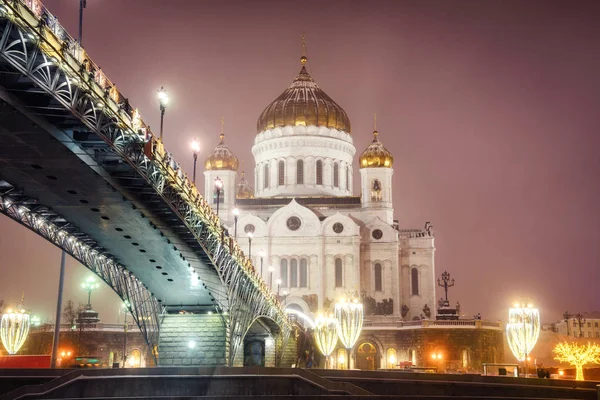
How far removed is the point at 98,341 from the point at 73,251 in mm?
34378

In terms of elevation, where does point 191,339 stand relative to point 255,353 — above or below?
above

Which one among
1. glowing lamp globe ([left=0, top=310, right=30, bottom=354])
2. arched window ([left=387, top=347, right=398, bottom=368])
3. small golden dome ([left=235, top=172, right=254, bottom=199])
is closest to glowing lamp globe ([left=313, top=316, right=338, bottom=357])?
arched window ([left=387, top=347, right=398, bottom=368])

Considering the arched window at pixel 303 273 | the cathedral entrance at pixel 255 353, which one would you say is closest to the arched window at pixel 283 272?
the arched window at pixel 303 273

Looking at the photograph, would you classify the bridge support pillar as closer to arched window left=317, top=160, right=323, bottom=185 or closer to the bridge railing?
the bridge railing

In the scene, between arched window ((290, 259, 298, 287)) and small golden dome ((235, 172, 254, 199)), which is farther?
small golden dome ((235, 172, 254, 199))

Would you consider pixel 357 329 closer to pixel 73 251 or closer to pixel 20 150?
pixel 73 251

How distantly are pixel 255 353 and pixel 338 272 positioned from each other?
16344mm

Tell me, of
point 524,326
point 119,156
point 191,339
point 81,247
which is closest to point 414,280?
point 524,326

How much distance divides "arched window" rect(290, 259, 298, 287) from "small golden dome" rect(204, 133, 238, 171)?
43.1 feet

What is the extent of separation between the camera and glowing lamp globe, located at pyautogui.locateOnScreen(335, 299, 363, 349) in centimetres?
5209

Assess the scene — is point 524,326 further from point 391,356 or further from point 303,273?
point 303,273

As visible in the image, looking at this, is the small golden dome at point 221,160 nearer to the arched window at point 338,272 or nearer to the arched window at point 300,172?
the arched window at point 300,172

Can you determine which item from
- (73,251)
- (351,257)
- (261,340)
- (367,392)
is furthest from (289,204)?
(367,392)

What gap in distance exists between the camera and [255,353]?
63.1m
